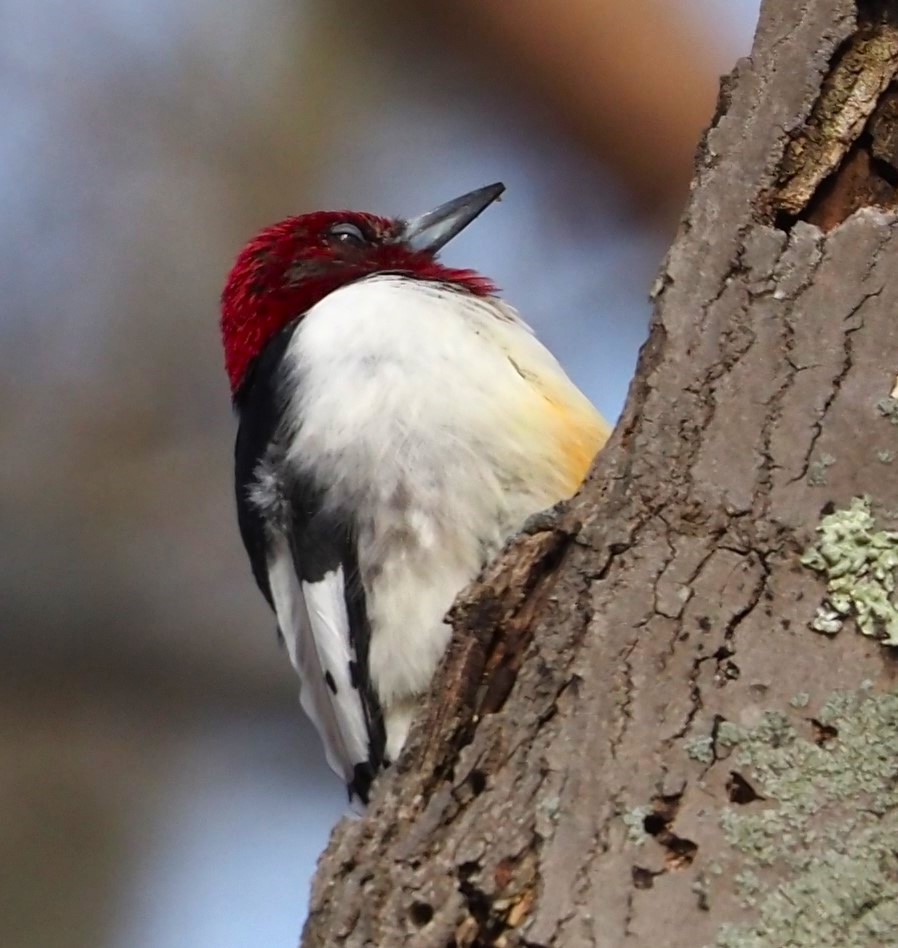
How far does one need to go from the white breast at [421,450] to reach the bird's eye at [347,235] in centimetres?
68

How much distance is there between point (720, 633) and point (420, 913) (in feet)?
1.36

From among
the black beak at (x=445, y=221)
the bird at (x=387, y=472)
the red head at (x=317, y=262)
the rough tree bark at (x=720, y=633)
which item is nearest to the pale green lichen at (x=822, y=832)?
the rough tree bark at (x=720, y=633)

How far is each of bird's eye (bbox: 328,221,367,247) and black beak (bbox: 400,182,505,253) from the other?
99 mm

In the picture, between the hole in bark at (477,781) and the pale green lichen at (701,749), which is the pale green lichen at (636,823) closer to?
the pale green lichen at (701,749)

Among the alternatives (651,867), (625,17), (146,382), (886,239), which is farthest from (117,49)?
(651,867)

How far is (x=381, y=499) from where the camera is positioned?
8.09 feet

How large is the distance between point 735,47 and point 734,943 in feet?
9.93

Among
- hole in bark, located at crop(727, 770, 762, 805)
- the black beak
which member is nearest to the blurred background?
the black beak

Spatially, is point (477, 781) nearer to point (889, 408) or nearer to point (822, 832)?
point (822, 832)

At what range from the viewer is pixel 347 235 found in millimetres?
3307

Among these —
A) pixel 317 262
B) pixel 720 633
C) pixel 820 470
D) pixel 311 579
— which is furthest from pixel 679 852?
pixel 317 262

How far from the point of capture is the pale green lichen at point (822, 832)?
48.6 inches

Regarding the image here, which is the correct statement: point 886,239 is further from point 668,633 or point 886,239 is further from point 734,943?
point 734,943

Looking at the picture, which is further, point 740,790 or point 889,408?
point 889,408
